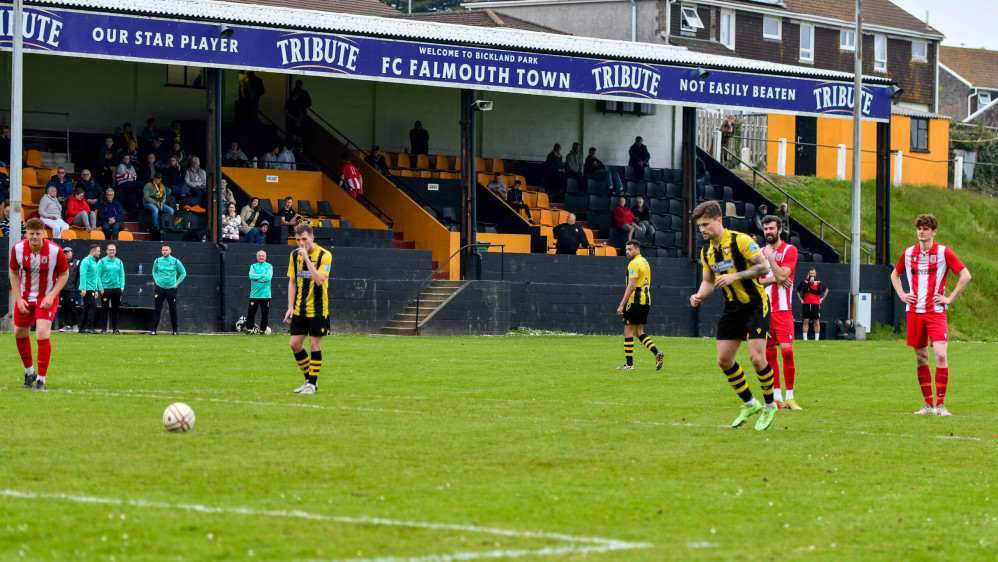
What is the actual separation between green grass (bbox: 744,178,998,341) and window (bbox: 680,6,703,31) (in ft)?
36.5

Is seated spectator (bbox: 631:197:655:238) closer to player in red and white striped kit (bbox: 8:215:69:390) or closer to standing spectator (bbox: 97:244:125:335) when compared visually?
standing spectator (bbox: 97:244:125:335)

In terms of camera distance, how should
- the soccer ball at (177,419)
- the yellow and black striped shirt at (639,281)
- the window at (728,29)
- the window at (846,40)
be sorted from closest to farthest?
the soccer ball at (177,419) < the yellow and black striped shirt at (639,281) < the window at (728,29) < the window at (846,40)

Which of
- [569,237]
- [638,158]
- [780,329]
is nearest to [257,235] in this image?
[569,237]

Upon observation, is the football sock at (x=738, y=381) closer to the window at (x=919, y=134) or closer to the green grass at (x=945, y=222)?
the green grass at (x=945, y=222)

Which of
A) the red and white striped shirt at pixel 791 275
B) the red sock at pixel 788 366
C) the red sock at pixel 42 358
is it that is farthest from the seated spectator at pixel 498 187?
the red sock at pixel 42 358

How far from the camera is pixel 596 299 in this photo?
117ft

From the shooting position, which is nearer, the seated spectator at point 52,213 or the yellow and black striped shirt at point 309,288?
the yellow and black striped shirt at point 309,288

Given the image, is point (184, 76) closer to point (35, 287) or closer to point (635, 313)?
point (635, 313)

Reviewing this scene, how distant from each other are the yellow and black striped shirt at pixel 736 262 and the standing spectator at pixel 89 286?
1745 cm

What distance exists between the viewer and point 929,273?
48.9 feet

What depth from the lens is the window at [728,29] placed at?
6306 cm

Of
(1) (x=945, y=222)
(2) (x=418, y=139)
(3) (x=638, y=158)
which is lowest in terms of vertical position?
(1) (x=945, y=222)

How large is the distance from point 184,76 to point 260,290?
1068 cm

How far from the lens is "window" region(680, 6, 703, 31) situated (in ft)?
200
